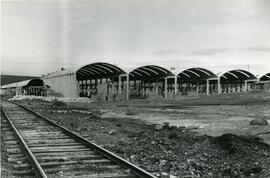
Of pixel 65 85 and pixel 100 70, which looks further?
pixel 100 70

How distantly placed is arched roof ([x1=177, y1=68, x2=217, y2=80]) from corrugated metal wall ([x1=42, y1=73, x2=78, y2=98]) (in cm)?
1627

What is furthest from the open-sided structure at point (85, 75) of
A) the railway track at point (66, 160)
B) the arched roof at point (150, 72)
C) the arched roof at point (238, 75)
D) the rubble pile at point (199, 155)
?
the rubble pile at point (199, 155)

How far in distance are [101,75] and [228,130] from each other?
39.3 metres

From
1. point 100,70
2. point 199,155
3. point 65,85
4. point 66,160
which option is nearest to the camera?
point 66,160

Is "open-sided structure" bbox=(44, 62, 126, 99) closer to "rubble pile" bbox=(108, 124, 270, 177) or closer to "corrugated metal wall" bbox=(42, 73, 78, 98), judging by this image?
"corrugated metal wall" bbox=(42, 73, 78, 98)

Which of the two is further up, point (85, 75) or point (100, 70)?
point (100, 70)

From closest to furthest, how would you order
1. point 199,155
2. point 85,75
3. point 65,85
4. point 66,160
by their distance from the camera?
point 66,160, point 199,155, point 65,85, point 85,75

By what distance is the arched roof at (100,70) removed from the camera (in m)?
45.4

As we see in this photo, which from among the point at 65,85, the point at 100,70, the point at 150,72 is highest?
the point at 100,70

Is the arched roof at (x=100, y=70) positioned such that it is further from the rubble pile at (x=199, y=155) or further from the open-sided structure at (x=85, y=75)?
the rubble pile at (x=199, y=155)

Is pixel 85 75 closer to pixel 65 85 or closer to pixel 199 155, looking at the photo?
pixel 65 85

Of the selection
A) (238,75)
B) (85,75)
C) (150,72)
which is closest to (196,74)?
(150,72)

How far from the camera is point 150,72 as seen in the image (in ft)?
169

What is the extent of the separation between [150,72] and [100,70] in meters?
7.07
